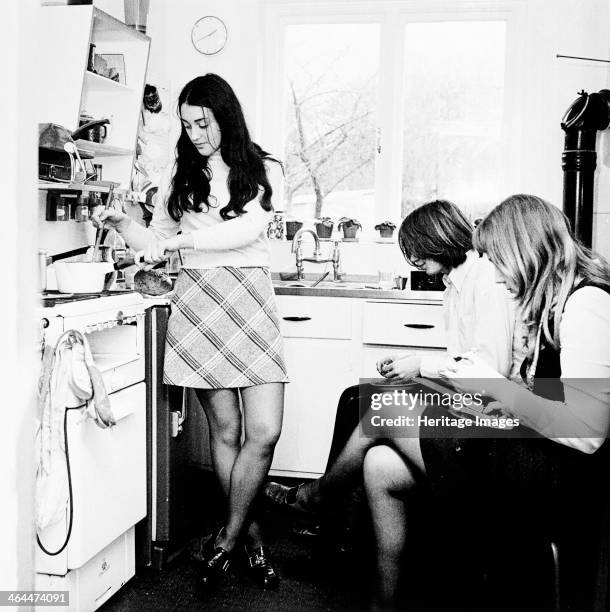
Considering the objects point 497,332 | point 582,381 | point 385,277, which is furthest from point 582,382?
point 385,277

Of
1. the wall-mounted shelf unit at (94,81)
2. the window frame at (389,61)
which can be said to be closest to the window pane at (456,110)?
the window frame at (389,61)

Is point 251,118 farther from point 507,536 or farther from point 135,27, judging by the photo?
point 507,536

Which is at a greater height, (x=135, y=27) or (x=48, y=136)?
(x=135, y=27)

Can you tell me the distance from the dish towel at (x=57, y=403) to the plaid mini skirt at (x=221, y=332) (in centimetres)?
41

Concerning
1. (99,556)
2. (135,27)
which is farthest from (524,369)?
(135,27)

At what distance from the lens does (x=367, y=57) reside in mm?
3908

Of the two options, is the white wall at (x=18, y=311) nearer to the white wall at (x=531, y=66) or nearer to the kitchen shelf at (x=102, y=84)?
the kitchen shelf at (x=102, y=84)

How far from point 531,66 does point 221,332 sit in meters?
2.25

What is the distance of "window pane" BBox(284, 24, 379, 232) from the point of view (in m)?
3.92

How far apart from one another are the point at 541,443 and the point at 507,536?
0.70 ft

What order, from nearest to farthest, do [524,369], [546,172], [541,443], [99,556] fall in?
[541,443], [524,369], [99,556], [546,172]

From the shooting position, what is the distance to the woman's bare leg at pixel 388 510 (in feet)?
6.02

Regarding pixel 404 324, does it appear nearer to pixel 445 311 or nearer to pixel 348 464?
pixel 445 311

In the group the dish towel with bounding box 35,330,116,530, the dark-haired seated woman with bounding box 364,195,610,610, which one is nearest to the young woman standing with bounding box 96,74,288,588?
the dish towel with bounding box 35,330,116,530
